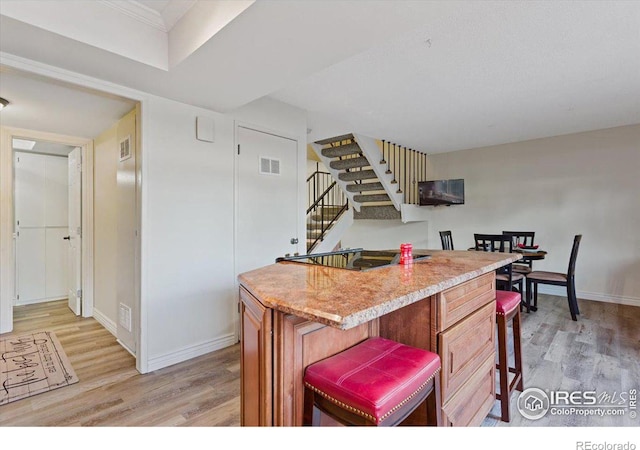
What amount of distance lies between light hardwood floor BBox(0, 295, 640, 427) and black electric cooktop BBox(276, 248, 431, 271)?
101 cm

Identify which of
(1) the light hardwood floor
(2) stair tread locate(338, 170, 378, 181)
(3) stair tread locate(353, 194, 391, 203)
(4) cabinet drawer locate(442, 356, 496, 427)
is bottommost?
(1) the light hardwood floor

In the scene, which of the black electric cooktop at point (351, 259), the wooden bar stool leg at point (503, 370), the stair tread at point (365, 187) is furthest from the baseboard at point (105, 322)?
the stair tread at point (365, 187)

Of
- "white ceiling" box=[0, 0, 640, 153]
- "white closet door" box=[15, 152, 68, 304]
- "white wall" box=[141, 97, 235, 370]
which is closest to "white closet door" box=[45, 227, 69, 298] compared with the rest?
"white closet door" box=[15, 152, 68, 304]

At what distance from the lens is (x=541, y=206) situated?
5.11 metres

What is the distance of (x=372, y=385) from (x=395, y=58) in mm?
2419

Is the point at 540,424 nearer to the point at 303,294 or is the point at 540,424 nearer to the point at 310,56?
the point at 303,294

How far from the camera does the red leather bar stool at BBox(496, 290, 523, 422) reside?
1.89m

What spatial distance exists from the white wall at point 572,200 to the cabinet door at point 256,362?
5.27m

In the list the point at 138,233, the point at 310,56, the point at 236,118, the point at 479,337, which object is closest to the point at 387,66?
the point at 310,56

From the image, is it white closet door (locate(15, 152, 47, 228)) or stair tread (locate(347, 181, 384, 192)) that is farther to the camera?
stair tread (locate(347, 181, 384, 192))

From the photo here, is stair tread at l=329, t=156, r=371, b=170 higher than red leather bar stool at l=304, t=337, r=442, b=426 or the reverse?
higher

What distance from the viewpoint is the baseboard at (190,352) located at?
258 cm

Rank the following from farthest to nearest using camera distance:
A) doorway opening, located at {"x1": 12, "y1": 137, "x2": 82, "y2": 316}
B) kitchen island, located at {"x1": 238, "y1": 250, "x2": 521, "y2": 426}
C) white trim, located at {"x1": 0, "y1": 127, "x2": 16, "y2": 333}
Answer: doorway opening, located at {"x1": 12, "y1": 137, "x2": 82, "y2": 316} < white trim, located at {"x1": 0, "y1": 127, "x2": 16, "y2": 333} < kitchen island, located at {"x1": 238, "y1": 250, "x2": 521, "y2": 426}

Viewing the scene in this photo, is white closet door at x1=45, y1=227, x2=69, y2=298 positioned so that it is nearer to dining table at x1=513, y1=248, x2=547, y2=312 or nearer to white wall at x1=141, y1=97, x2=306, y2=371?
white wall at x1=141, y1=97, x2=306, y2=371
